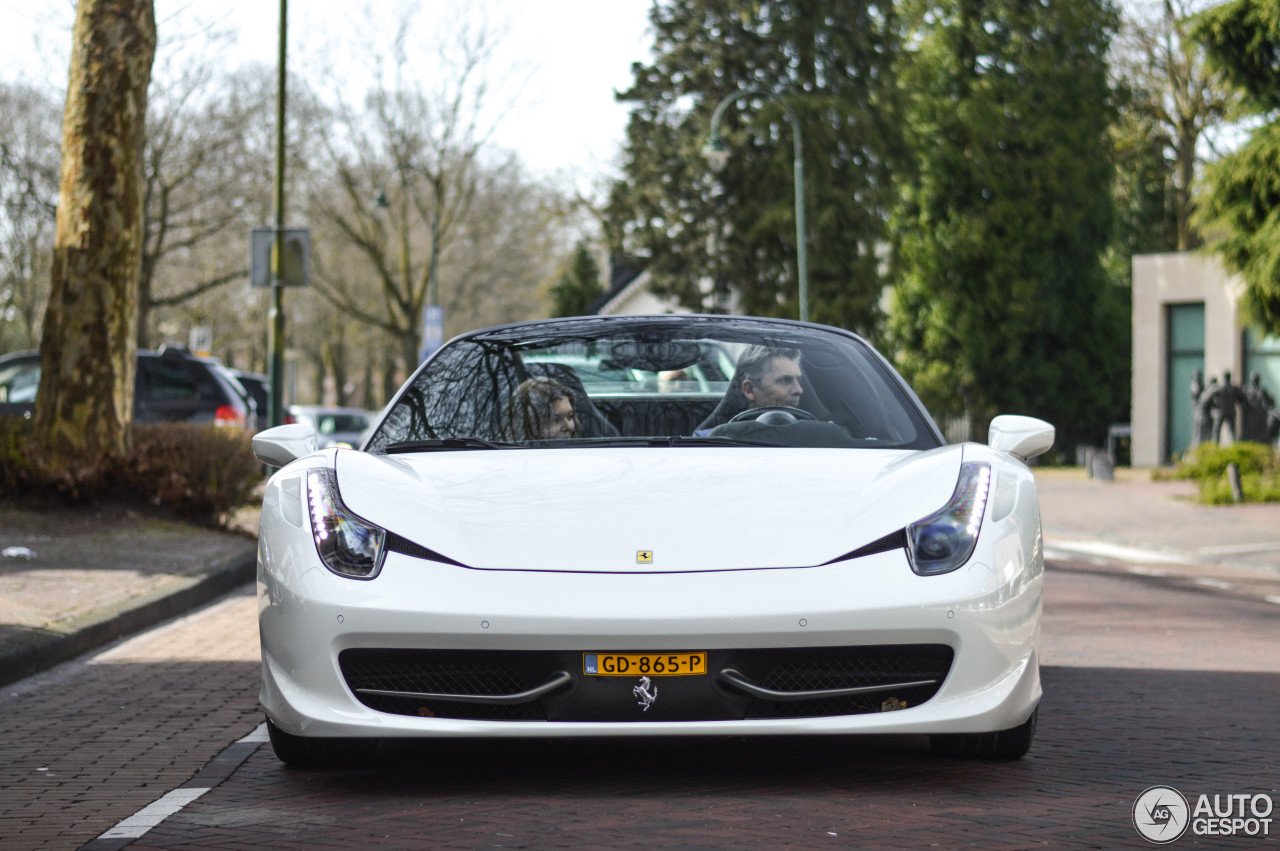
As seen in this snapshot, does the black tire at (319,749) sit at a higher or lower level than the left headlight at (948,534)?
lower

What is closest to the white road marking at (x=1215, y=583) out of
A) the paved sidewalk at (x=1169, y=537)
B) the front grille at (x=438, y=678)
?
the paved sidewalk at (x=1169, y=537)

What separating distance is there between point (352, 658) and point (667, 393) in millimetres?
1760

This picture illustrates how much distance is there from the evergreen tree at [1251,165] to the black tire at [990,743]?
18.2m

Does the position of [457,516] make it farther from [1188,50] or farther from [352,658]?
[1188,50]

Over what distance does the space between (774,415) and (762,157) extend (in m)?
34.0

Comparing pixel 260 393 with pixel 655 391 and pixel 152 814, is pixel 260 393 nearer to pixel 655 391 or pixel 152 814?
pixel 655 391

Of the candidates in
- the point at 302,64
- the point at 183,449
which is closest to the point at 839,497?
the point at 183,449

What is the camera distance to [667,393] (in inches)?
224

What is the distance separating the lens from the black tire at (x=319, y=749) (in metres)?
4.73

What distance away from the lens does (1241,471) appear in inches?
982

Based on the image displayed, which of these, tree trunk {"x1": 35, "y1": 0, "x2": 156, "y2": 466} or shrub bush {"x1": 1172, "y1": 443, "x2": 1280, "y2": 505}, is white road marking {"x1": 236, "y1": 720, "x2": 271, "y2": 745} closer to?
tree trunk {"x1": 35, "y1": 0, "x2": 156, "y2": 466}

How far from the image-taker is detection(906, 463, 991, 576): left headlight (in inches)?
170

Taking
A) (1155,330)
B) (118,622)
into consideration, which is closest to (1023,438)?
(118,622)

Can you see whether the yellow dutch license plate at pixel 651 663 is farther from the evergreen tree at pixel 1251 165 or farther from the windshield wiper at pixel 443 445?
the evergreen tree at pixel 1251 165
